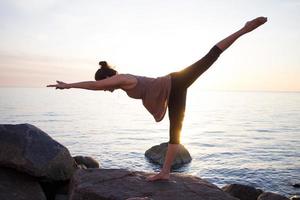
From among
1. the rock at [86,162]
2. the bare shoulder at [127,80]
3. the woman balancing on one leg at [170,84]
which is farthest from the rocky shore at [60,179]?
the rock at [86,162]

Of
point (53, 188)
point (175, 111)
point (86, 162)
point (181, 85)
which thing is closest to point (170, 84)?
point (181, 85)

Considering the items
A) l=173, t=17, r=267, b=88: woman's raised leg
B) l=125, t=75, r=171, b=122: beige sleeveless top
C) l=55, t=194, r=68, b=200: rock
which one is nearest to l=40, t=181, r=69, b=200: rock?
l=55, t=194, r=68, b=200: rock

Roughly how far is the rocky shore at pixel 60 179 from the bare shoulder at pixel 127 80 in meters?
2.03

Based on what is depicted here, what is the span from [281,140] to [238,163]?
2003 cm

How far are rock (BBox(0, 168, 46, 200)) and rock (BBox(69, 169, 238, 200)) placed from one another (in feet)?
7.74

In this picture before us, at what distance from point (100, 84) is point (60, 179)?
18.8 feet

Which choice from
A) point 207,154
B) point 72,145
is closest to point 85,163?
point 207,154

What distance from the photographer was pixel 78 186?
7758 mm

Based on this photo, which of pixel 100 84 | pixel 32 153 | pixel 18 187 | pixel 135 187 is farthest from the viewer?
pixel 32 153

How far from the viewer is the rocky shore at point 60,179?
7398mm

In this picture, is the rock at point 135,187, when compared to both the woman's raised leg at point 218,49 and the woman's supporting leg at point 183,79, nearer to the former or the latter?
the woman's supporting leg at point 183,79

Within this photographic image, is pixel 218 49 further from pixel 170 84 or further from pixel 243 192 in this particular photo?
pixel 243 192

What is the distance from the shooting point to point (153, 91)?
690 centimetres

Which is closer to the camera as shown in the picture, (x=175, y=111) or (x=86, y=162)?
(x=175, y=111)
